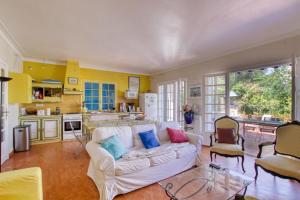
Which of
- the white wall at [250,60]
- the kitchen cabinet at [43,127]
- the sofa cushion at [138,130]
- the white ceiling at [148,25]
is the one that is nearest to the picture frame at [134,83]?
the white wall at [250,60]

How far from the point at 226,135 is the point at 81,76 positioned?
524cm

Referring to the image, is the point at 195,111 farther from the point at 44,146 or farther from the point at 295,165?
the point at 44,146

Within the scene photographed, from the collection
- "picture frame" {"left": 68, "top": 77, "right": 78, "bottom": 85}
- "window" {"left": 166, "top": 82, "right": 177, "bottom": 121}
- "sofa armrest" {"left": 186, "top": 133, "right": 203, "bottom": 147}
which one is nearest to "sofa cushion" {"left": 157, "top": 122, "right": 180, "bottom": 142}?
"sofa armrest" {"left": 186, "top": 133, "right": 203, "bottom": 147}

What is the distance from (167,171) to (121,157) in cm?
84

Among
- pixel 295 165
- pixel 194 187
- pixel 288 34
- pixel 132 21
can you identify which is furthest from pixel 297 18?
pixel 194 187

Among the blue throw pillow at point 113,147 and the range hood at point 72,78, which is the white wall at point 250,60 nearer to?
the blue throw pillow at point 113,147

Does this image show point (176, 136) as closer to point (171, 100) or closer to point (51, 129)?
point (171, 100)

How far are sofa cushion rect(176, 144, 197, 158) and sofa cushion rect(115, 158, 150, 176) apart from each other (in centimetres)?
70

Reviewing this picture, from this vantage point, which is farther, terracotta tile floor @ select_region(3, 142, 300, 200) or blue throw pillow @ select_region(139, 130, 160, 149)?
blue throw pillow @ select_region(139, 130, 160, 149)

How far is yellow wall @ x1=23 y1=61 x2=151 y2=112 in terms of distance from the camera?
5311mm

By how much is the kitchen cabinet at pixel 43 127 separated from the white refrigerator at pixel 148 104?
127 inches

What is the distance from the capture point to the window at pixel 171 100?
6.09 metres

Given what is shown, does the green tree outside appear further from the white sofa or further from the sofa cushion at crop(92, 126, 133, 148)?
the sofa cushion at crop(92, 126, 133, 148)

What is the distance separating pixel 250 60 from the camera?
12.8ft
